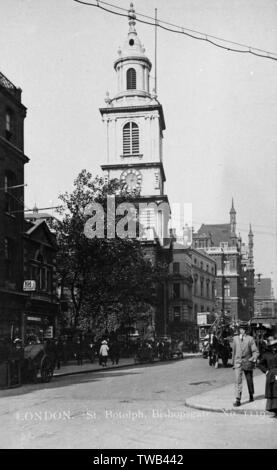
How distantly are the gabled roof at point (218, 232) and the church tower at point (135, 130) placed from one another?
5284 cm

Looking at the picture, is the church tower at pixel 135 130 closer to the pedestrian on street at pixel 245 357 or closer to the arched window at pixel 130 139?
the arched window at pixel 130 139

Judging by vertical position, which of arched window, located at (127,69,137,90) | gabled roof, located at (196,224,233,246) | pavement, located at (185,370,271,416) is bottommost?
pavement, located at (185,370,271,416)

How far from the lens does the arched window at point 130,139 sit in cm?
6600

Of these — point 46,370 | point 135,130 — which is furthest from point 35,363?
point 135,130

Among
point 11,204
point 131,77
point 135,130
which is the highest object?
point 131,77

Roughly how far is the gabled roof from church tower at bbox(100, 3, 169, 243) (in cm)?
5284

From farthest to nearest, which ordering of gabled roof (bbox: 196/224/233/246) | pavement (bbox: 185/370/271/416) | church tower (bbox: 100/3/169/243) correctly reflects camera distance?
1. gabled roof (bbox: 196/224/233/246)
2. church tower (bbox: 100/3/169/243)
3. pavement (bbox: 185/370/271/416)

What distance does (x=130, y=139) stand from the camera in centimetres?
6612

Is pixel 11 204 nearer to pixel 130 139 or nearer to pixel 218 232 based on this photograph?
pixel 130 139

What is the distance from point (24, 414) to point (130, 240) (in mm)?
28597

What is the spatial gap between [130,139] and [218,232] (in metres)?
58.6

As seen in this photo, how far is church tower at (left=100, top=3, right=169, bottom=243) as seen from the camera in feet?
215

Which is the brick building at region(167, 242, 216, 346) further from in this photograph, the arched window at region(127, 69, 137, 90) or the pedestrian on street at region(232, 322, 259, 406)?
the pedestrian on street at region(232, 322, 259, 406)

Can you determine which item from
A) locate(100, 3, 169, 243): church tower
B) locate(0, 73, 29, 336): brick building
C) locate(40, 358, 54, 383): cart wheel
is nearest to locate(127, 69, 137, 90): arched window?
locate(100, 3, 169, 243): church tower
